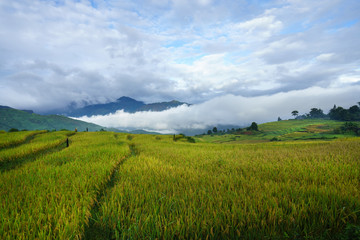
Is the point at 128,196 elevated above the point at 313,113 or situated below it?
below

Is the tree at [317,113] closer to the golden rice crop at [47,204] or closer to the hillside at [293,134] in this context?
the hillside at [293,134]

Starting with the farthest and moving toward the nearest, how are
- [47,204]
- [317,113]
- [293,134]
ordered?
[317,113]
[293,134]
[47,204]

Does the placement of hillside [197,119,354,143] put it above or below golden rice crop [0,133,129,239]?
below

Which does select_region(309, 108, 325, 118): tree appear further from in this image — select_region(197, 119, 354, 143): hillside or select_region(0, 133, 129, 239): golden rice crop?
select_region(0, 133, 129, 239): golden rice crop

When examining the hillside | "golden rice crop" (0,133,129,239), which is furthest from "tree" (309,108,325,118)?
"golden rice crop" (0,133,129,239)

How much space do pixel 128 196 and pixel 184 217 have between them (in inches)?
59.9

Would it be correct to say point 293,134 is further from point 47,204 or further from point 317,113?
point 317,113

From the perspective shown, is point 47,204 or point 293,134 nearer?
point 47,204

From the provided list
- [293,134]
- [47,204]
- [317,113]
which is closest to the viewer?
[47,204]

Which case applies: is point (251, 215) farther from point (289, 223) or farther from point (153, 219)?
point (153, 219)

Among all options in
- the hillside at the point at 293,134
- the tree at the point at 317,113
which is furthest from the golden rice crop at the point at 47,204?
the tree at the point at 317,113

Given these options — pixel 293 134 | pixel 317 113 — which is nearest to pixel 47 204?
pixel 293 134

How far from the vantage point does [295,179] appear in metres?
3.97

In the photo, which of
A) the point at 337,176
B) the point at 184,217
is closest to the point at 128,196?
the point at 184,217
